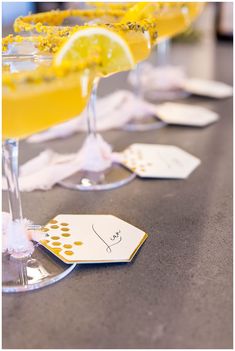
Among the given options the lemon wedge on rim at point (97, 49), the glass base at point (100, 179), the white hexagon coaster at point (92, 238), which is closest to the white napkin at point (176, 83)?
the glass base at point (100, 179)

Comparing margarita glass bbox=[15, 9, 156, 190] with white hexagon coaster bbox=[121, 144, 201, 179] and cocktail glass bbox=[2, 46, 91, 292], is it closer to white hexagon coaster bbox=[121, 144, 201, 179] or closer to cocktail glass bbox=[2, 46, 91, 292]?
white hexagon coaster bbox=[121, 144, 201, 179]

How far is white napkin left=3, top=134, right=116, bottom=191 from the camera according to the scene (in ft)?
3.08

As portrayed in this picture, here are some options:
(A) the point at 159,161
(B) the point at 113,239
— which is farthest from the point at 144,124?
(B) the point at 113,239

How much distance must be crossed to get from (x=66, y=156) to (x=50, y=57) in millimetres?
417

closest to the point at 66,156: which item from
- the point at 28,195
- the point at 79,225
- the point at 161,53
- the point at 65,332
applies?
the point at 28,195

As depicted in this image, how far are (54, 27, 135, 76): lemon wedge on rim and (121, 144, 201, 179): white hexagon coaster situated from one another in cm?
39

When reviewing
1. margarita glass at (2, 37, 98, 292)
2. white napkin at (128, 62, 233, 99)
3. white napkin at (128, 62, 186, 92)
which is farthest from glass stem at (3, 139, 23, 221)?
white napkin at (128, 62, 186, 92)

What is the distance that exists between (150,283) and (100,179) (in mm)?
354

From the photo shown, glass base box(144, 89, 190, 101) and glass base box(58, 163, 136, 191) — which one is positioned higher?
glass base box(144, 89, 190, 101)

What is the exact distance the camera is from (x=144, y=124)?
1.25 metres

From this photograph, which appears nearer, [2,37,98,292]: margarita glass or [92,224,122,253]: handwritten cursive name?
[2,37,98,292]: margarita glass

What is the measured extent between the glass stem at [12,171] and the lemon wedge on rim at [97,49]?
0.13 m

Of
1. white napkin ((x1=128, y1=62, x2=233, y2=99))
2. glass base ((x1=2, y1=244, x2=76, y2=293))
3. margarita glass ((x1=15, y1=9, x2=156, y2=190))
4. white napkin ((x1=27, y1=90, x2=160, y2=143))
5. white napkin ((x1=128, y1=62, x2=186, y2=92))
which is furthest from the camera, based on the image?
white napkin ((x1=128, y1=62, x2=186, y2=92))

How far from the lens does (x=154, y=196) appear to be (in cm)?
87
